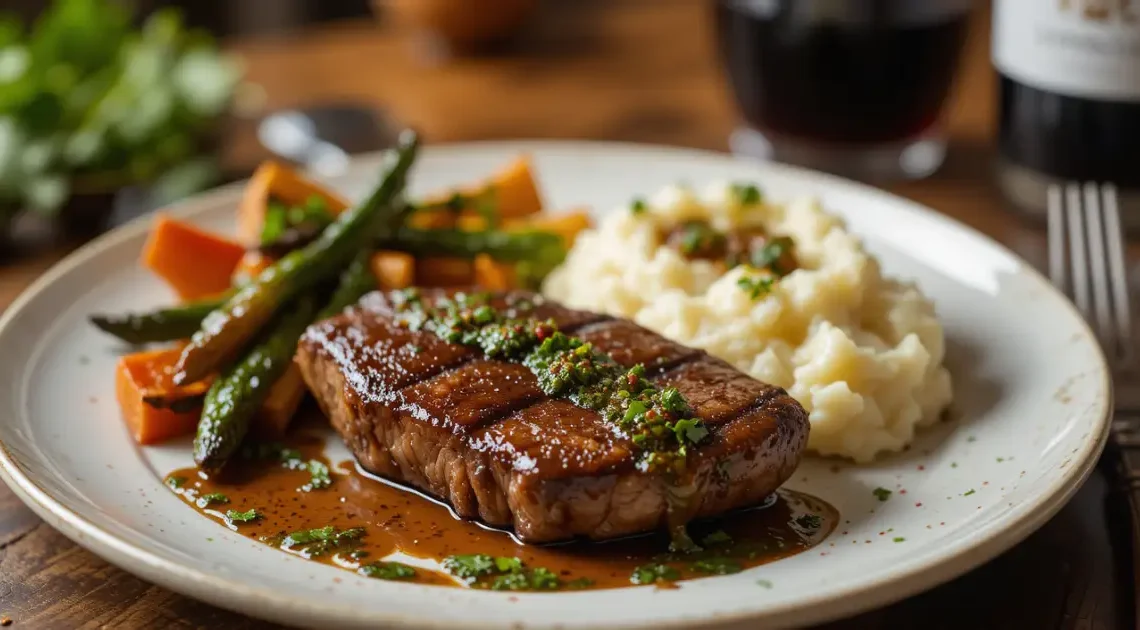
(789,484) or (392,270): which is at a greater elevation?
(392,270)

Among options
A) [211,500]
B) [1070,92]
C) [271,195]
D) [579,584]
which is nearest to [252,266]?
[271,195]

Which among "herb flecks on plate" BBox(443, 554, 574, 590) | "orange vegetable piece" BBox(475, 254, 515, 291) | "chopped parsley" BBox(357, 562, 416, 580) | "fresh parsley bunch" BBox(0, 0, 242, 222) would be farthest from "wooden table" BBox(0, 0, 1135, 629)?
"orange vegetable piece" BBox(475, 254, 515, 291)

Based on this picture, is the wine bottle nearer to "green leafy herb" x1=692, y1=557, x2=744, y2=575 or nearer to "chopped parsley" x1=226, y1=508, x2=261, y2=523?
"green leafy herb" x1=692, y1=557, x2=744, y2=575

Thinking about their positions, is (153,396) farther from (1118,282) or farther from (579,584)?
(1118,282)

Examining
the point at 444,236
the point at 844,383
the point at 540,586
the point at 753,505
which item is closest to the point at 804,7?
the point at 444,236

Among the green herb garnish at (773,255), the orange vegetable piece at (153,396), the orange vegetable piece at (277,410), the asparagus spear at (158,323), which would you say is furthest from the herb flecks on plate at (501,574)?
the asparagus spear at (158,323)

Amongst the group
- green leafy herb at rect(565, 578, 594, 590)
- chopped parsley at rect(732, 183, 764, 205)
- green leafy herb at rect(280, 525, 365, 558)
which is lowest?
green leafy herb at rect(565, 578, 594, 590)

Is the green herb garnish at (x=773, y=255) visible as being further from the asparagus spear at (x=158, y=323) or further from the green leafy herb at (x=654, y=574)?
the asparagus spear at (x=158, y=323)
